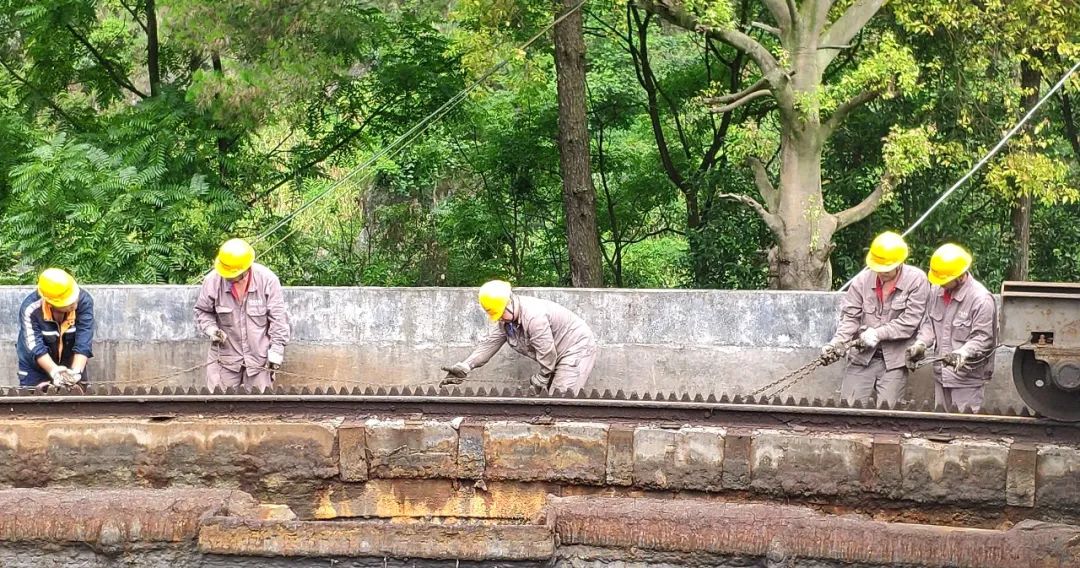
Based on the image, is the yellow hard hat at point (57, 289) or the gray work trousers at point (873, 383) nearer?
the yellow hard hat at point (57, 289)

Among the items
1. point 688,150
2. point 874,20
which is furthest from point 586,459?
point 688,150

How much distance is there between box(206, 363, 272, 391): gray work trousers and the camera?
31.9 feet

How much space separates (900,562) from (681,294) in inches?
149

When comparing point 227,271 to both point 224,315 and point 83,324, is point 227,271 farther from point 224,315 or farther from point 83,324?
point 83,324

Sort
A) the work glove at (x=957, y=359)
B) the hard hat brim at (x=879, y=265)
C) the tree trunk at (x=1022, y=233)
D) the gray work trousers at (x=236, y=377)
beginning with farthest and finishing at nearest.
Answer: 1. the tree trunk at (x=1022, y=233)
2. the gray work trousers at (x=236, y=377)
3. the hard hat brim at (x=879, y=265)
4. the work glove at (x=957, y=359)

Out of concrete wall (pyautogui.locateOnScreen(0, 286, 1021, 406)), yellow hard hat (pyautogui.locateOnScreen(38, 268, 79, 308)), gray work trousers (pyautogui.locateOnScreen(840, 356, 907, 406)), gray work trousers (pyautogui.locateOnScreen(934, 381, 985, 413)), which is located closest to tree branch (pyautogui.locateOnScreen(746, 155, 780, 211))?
concrete wall (pyautogui.locateOnScreen(0, 286, 1021, 406))

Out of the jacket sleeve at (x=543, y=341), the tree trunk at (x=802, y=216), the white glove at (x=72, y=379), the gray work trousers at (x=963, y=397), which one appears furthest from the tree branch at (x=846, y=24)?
the white glove at (x=72, y=379)

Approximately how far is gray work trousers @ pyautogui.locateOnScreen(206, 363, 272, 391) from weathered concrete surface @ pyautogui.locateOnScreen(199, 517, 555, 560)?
2.52 m

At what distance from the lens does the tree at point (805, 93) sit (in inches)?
459

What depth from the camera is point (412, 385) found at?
1073cm

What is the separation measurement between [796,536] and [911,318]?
2.52 meters

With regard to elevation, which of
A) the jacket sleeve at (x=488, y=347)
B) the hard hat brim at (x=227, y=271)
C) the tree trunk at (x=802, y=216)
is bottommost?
the jacket sleeve at (x=488, y=347)

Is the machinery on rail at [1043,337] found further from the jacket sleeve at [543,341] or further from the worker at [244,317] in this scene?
the worker at [244,317]

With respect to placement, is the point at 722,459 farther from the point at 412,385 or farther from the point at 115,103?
the point at 115,103
